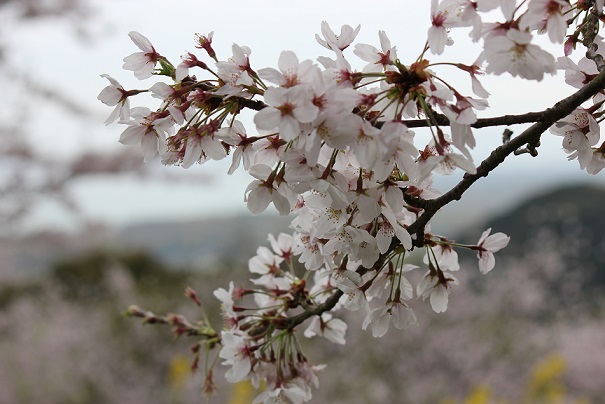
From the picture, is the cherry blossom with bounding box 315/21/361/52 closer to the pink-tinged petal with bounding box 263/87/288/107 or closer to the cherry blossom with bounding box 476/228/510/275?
the pink-tinged petal with bounding box 263/87/288/107

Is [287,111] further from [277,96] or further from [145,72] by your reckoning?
[145,72]

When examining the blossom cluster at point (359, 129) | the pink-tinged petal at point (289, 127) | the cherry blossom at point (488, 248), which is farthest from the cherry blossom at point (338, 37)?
the cherry blossom at point (488, 248)

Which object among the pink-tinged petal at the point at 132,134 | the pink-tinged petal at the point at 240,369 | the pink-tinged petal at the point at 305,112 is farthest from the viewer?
the pink-tinged petal at the point at 240,369

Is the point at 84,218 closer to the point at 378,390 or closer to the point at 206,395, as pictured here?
the point at 378,390

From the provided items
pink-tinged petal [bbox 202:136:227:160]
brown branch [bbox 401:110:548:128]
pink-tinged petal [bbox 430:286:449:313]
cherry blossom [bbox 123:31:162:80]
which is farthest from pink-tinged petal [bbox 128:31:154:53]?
pink-tinged petal [bbox 430:286:449:313]

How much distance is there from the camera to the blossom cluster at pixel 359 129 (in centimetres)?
45

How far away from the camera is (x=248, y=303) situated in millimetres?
4199

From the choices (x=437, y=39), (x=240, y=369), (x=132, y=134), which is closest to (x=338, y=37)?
(x=437, y=39)

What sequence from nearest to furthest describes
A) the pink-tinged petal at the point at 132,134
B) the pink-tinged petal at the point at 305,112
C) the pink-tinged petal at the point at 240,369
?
the pink-tinged petal at the point at 305,112 < the pink-tinged petal at the point at 132,134 < the pink-tinged petal at the point at 240,369

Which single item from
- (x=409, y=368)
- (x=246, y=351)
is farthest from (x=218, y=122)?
(x=409, y=368)

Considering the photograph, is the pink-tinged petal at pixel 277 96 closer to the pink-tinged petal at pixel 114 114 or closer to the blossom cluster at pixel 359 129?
the blossom cluster at pixel 359 129

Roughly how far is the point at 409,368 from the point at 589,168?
3549 mm

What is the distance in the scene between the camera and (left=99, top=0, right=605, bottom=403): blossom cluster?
0.45 m

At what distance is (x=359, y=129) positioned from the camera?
45 centimetres
